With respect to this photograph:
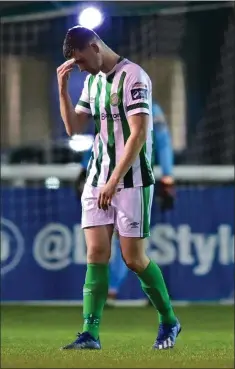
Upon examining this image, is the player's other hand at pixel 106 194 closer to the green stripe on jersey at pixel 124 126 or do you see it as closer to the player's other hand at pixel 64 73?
the green stripe on jersey at pixel 124 126

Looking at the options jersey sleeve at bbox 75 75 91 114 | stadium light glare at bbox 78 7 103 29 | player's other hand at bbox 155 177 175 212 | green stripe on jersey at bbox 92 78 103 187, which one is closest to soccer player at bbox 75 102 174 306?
player's other hand at bbox 155 177 175 212

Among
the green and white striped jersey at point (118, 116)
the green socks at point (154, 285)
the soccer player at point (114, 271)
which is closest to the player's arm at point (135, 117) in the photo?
the green and white striped jersey at point (118, 116)

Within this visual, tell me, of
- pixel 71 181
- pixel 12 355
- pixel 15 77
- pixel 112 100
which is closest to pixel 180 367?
pixel 12 355

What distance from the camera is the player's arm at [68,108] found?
4.73 metres

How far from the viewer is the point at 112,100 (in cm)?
466

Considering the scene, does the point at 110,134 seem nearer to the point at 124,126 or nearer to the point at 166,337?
the point at 124,126

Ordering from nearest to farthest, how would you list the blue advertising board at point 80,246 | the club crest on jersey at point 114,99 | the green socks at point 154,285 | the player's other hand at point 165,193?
1. the club crest on jersey at point 114,99
2. the green socks at point 154,285
3. the player's other hand at point 165,193
4. the blue advertising board at point 80,246

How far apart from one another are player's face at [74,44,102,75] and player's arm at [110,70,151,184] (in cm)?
16

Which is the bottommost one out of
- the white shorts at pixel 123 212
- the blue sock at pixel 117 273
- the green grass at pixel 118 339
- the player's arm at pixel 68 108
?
the green grass at pixel 118 339

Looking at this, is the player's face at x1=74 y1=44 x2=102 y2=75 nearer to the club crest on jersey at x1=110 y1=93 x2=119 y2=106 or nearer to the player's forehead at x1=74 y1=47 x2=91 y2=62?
the player's forehead at x1=74 y1=47 x2=91 y2=62

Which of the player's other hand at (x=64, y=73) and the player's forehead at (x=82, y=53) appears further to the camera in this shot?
the player's other hand at (x=64, y=73)

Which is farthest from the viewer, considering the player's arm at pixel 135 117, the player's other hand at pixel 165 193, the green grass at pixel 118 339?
the player's other hand at pixel 165 193

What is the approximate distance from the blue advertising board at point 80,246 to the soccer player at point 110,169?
3.91m

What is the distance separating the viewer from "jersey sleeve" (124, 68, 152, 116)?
458 cm
